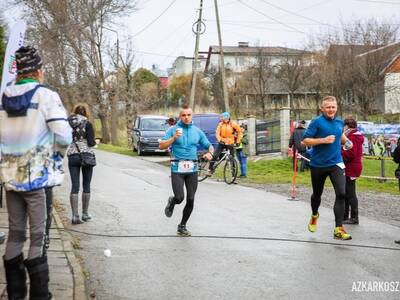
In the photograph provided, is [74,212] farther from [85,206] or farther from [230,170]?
[230,170]

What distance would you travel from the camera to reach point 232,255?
737 centimetres

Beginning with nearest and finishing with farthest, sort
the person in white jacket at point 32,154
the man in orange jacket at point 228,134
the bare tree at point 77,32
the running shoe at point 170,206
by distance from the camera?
the person in white jacket at point 32,154
the running shoe at point 170,206
the man in orange jacket at point 228,134
the bare tree at point 77,32

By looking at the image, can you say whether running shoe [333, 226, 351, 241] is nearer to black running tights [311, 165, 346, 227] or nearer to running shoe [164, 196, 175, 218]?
black running tights [311, 165, 346, 227]

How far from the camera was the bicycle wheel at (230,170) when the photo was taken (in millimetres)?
17172

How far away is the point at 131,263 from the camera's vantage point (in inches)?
270

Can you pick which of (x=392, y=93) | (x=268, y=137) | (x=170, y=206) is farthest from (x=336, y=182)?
(x=392, y=93)

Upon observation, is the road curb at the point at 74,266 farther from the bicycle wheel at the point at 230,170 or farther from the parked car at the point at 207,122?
the parked car at the point at 207,122

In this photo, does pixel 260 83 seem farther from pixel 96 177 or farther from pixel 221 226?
pixel 221 226

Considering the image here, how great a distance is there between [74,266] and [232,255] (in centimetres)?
205

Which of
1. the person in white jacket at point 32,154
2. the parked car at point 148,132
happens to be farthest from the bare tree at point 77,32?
the person in white jacket at point 32,154

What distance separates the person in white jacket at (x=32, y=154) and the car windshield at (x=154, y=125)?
25.9 meters

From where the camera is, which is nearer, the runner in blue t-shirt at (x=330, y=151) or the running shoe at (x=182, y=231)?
the runner in blue t-shirt at (x=330, y=151)

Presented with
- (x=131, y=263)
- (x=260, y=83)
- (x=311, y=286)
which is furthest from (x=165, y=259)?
(x=260, y=83)

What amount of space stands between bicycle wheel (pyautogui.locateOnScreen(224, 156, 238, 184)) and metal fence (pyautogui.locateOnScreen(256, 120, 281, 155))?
783cm
